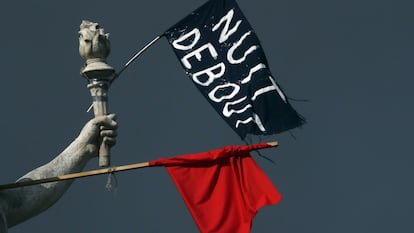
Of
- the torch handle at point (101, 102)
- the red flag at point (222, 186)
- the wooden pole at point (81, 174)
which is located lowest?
the red flag at point (222, 186)

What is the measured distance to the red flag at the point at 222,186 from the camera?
40625mm

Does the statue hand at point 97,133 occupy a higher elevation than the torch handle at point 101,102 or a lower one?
lower

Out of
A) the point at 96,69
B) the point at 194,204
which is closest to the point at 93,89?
the point at 96,69

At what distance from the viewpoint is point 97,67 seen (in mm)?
41438

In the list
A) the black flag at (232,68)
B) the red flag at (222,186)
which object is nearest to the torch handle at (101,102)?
the red flag at (222,186)

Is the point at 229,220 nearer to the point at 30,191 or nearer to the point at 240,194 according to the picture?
the point at 240,194

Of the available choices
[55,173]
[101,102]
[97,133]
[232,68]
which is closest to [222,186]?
[232,68]

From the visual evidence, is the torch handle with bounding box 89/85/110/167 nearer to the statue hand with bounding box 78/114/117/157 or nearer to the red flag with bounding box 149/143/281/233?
the statue hand with bounding box 78/114/117/157

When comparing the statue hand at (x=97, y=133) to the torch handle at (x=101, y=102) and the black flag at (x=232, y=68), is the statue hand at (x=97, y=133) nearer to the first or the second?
the torch handle at (x=101, y=102)

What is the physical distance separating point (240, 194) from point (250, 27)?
3451 mm

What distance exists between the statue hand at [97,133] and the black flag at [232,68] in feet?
6.43

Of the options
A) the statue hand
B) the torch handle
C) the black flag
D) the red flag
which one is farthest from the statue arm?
the black flag

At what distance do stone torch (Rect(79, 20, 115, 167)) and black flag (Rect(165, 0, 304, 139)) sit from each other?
1.61 metres

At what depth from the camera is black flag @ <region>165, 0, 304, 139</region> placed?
4125 centimetres
